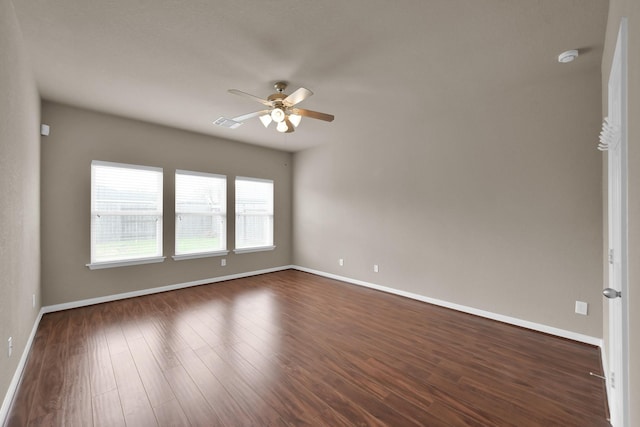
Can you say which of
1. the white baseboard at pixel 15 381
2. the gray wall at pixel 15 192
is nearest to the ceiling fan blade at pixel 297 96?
the gray wall at pixel 15 192

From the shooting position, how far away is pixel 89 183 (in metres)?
3.88

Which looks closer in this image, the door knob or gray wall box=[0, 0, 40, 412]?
the door knob

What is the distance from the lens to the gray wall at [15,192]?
1775 mm

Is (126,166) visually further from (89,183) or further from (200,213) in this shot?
(200,213)

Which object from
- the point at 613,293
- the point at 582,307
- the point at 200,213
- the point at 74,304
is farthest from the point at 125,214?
the point at 582,307

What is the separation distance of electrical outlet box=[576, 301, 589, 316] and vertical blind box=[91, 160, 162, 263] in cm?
555

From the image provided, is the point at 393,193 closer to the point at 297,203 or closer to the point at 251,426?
the point at 297,203

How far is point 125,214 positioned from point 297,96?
10.9 feet

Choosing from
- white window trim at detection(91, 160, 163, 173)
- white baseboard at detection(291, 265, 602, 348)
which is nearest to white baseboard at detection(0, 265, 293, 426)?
white window trim at detection(91, 160, 163, 173)

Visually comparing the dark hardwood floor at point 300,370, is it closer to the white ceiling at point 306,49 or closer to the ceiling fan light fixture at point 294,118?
the ceiling fan light fixture at point 294,118

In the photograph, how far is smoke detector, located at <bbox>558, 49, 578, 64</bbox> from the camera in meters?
2.41

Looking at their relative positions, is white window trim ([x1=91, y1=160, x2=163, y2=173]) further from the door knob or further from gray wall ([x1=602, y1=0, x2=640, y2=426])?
the door knob

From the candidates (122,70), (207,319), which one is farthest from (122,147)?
(207,319)

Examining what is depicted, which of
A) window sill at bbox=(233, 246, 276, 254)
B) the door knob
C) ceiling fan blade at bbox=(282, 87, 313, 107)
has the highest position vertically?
ceiling fan blade at bbox=(282, 87, 313, 107)
